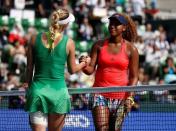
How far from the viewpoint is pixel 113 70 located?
738cm

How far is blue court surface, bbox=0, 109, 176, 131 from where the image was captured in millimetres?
8055

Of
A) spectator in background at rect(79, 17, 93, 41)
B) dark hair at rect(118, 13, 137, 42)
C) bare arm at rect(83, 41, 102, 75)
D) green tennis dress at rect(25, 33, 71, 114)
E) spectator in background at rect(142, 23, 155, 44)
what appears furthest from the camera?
spectator in background at rect(79, 17, 93, 41)

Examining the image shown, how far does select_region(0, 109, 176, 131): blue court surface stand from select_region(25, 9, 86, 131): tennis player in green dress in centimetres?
153

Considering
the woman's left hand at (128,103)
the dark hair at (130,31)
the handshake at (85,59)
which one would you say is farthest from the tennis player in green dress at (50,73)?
the dark hair at (130,31)

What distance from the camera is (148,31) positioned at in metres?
21.4

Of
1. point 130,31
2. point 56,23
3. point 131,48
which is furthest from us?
point 130,31

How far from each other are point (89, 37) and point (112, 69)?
1353 centimetres

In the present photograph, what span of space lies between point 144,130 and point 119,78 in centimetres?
93

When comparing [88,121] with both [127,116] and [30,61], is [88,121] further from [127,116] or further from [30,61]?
[30,61]

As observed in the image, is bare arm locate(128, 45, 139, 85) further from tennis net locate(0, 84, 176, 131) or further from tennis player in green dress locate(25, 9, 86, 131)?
tennis player in green dress locate(25, 9, 86, 131)

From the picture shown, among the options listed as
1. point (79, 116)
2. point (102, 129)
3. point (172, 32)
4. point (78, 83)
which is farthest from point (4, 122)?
point (172, 32)

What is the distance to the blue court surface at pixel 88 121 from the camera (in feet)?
26.4

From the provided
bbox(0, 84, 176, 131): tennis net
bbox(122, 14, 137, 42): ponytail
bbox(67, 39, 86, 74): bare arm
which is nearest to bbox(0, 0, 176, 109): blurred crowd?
bbox(0, 84, 176, 131): tennis net

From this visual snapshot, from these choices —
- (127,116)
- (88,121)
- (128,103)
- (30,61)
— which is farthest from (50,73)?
(88,121)
